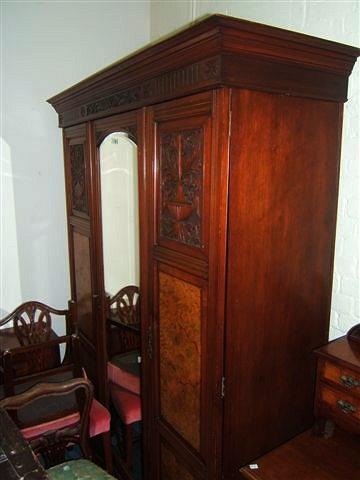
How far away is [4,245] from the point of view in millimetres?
2332

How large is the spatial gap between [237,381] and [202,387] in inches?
4.6

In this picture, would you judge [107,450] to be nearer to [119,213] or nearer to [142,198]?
[119,213]

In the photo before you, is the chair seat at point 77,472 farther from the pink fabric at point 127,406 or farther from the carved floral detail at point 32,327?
the carved floral detail at point 32,327

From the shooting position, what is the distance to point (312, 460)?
4.09 feet

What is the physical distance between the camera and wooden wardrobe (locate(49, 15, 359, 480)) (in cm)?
109

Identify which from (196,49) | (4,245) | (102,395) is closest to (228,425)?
(102,395)

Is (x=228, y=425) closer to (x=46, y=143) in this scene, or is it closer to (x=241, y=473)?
(x=241, y=473)

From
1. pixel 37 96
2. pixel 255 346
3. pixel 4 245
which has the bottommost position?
pixel 255 346

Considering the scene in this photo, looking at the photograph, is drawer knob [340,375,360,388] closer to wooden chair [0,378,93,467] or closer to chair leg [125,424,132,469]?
wooden chair [0,378,93,467]

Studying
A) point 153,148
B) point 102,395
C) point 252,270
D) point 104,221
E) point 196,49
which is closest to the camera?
point 196,49

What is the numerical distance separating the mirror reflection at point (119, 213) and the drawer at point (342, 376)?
2.68 feet

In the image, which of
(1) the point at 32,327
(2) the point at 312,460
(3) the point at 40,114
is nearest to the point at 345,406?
(2) the point at 312,460

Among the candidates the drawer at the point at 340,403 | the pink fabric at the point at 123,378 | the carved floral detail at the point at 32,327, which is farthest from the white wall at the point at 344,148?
the carved floral detail at the point at 32,327

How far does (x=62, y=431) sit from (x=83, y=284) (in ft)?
2.63
